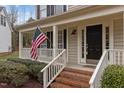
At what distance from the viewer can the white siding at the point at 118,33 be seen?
435 inches

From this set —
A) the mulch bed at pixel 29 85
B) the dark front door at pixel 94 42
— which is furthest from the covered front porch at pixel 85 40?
the mulch bed at pixel 29 85

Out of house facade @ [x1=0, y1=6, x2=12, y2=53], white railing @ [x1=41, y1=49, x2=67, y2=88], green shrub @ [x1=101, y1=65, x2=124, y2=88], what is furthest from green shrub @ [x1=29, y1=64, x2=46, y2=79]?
house facade @ [x1=0, y1=6, x2=12, y2=53]

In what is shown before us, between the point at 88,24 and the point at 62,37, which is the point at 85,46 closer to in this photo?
the point at 88,24

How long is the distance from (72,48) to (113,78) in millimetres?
6839

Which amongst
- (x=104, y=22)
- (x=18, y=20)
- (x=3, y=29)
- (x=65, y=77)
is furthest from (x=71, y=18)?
(x=18, y=20)

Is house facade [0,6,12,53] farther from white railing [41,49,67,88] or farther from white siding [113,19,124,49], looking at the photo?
white siding [113,19,124,49]

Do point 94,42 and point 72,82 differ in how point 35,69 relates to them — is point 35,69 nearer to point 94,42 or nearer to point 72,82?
point 72,82

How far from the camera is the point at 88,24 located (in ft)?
42.4

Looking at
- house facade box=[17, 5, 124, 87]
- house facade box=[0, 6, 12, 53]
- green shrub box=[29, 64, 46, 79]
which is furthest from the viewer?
house facade box=[0, 6, 12, 53]

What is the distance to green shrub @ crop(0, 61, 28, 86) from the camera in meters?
11.2

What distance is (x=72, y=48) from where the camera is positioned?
14.6m

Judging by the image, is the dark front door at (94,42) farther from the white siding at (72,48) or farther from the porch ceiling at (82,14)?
the porch ceiling at (82,14)

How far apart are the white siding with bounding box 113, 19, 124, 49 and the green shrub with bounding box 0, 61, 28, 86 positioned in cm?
454

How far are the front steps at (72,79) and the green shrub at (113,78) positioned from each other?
144 centimetres
